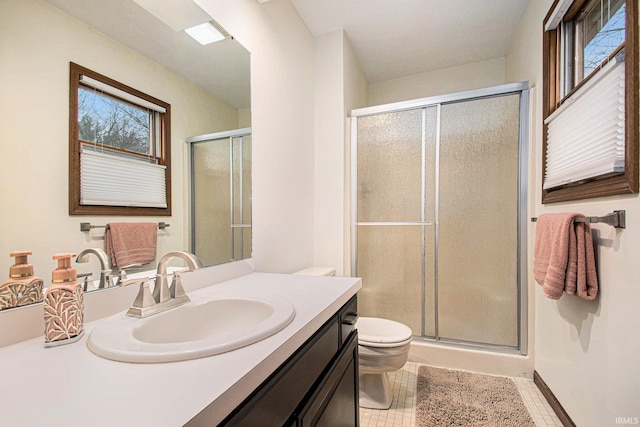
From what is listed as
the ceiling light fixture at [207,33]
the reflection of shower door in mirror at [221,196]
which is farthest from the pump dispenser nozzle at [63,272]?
the ceiling light fixture at [207,33]

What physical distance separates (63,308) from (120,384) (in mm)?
288

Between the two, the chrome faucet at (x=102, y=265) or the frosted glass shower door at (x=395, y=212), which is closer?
the chrome faucet at (x=102, y=265)

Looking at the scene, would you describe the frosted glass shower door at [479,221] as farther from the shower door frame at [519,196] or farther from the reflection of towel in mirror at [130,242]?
the reflection of towel in mirror at [130,242]

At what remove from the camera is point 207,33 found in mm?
1215

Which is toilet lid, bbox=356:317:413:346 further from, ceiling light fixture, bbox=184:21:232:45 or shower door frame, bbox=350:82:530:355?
ceiling light fixture, bbox=184:21:232:45

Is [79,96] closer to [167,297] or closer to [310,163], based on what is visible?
[167,297]

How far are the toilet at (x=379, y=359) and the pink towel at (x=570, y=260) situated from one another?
29.9 inches

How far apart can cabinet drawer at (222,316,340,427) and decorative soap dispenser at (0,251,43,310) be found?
1.86 feet

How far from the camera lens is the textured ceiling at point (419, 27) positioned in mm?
2014

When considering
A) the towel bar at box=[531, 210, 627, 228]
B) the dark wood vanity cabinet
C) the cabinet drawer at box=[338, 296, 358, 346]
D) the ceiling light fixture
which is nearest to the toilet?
the dark wood vanity cabinet

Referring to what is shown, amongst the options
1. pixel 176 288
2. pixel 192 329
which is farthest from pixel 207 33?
pixel 192 329

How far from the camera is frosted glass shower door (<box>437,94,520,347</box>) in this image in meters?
1.96

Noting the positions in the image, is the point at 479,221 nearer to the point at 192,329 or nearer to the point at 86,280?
the point at 192,329

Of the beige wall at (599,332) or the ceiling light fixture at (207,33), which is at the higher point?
the ceiling light fixture at (207,33)
